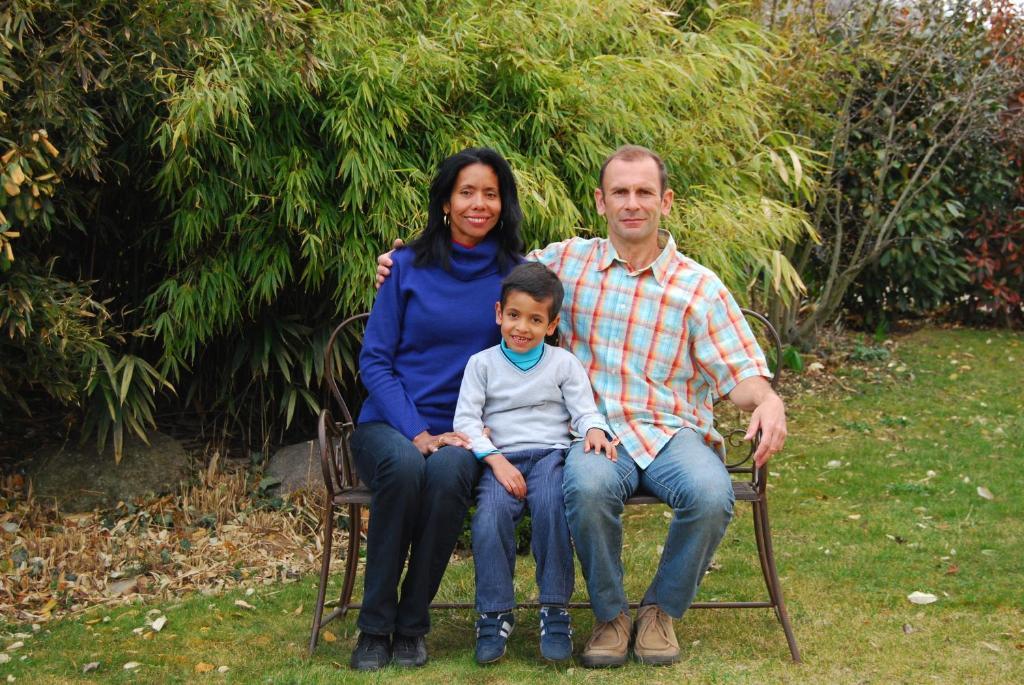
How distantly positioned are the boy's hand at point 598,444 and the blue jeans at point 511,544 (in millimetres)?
122

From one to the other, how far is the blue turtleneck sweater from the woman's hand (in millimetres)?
96

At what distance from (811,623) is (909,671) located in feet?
1.37

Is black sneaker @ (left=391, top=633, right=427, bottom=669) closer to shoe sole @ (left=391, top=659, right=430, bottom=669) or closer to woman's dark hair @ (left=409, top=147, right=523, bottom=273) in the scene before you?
shoe sole @ (left=391, top=659, right=430, bottom=669)

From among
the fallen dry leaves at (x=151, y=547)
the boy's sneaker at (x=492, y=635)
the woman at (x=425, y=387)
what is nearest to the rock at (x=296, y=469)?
the fallen dry leaves at (x=151, y=547)

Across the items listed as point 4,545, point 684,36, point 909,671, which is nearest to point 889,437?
point 684,36

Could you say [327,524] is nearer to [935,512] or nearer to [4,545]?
[4,545]

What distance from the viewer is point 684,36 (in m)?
4.74

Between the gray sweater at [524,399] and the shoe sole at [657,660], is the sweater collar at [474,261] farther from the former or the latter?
the shoe sole at [657,660]

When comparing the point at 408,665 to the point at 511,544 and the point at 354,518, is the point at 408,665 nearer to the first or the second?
the point at 511,544

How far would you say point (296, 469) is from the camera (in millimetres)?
4543

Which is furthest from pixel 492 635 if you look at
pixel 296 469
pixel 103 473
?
pixel 103 473

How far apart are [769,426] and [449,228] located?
110 cm

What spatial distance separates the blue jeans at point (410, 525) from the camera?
293 centimetres

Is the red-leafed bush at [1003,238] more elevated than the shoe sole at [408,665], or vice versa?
the red-leafed bush at [1003,238]
